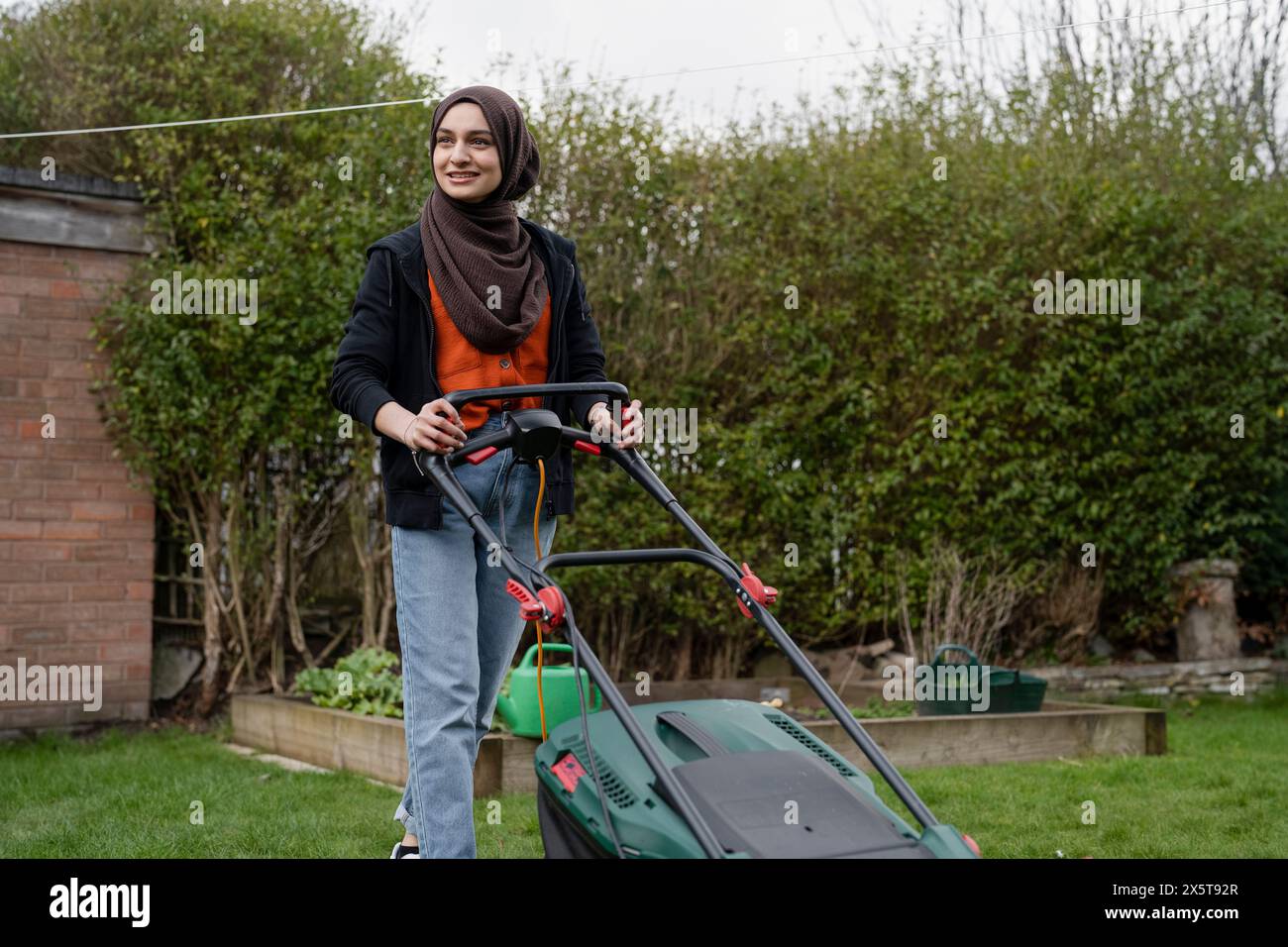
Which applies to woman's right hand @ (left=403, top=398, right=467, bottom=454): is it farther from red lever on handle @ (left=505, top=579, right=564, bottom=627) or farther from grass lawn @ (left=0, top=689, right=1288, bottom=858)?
grass lawn @ (left=0, top=689, right=1288, bottom=858)

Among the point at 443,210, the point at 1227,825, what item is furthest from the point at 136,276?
the point at 1227,825

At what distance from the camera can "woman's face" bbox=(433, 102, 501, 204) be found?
8.71 ft

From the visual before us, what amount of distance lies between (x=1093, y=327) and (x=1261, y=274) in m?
1.28

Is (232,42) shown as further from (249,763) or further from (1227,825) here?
(1227,825)

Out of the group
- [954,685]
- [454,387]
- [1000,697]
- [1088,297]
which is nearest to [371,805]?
[454,387]

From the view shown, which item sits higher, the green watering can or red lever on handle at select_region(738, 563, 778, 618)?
red lever on handle at select_region(738, 563, 778, 618)

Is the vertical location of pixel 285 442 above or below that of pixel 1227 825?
above

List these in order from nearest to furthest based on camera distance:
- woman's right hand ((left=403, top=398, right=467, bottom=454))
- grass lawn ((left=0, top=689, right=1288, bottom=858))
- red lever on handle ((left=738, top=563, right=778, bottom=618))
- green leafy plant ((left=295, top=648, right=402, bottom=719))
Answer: red lever on handle ((left=738, top=563, right=778, bottom=618)) < woman's right hand ((left=403, top=398, right=467, bottom=454)) < grass lawn ((left=0, top=689, right=1288, bottom=858)) < green leafy plant ((left=295, top=648, right=402, bottom=719))

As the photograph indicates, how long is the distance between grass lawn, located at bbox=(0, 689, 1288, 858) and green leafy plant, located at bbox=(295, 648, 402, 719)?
364 millimetres

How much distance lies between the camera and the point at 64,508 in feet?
18.1

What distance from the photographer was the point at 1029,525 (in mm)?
6316
